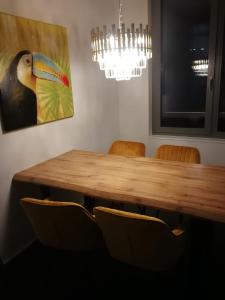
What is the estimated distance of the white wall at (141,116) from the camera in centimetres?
294

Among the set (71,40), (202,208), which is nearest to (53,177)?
(202,208)

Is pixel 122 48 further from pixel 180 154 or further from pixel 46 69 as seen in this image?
pixel 180 154

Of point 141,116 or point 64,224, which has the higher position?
point 141,116

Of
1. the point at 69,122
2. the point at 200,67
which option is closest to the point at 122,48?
the point at 69,122

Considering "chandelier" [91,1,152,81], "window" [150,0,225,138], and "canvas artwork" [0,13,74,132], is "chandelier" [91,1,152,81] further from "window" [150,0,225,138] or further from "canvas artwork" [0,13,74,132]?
"window" [150,0,225,138]

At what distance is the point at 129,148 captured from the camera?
2572 millimetres

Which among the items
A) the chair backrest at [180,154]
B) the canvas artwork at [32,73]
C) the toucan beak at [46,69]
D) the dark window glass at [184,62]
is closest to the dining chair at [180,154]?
the chair backrest at [180,154]

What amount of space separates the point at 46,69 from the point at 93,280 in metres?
1.73

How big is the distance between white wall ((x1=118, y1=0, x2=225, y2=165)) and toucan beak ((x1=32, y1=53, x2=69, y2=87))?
115cm

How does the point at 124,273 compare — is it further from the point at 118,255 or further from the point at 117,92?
the point at 117,92

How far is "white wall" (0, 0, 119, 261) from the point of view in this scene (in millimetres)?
1939

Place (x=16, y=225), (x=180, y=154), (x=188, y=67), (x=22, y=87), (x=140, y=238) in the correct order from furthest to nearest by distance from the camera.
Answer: (x=188, y=67), (x=180, y=154), (x=16, y=225), (x=22, y=87), (x=140, y=238)

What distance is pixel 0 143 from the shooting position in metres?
1.84

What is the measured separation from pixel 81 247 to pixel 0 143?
962mm
